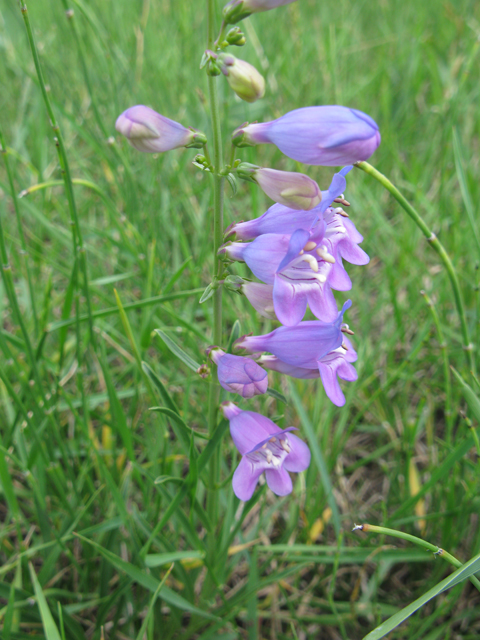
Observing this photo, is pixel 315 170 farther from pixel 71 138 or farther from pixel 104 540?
pixel 104 540

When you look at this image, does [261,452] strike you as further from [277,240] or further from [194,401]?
[194,401]

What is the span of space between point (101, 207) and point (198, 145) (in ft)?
7.50

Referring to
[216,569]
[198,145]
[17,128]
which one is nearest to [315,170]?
[17,128]

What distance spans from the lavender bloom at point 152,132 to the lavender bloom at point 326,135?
204mm

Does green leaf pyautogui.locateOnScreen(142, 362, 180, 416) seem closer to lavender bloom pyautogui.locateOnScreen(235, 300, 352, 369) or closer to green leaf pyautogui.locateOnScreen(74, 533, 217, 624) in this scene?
lavender bloom pyautogui.locateOnScreen(235, 300, 352, 369)

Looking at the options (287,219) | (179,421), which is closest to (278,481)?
(179,421)

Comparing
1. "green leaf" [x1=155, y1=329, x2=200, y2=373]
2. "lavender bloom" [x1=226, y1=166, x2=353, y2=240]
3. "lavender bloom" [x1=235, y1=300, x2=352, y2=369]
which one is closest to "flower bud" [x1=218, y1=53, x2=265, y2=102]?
"lavender bloom" [x1=226, y1=166, x2=353, y2=240]

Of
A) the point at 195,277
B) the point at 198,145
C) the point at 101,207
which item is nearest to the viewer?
the point at 198,145

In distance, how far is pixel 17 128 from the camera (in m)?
3.49

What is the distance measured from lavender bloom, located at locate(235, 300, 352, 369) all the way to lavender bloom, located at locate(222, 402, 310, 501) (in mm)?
193

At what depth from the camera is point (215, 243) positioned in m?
1.36

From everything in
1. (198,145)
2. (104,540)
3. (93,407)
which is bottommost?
(104,540)

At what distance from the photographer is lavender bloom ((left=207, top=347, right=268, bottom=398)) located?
130 cm

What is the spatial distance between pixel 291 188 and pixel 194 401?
4.86ft
